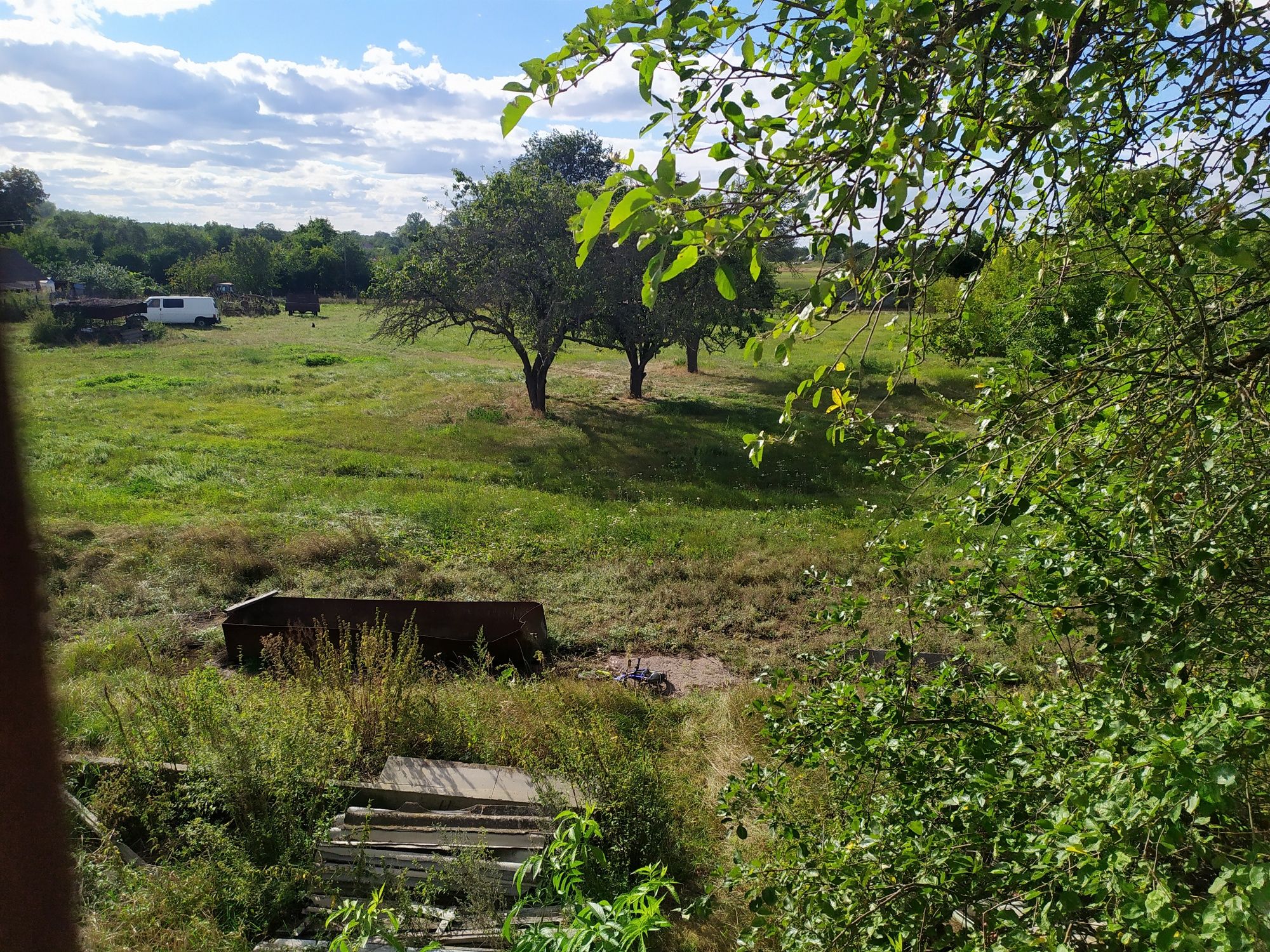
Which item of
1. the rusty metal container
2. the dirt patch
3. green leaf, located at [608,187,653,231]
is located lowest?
the dirt patch

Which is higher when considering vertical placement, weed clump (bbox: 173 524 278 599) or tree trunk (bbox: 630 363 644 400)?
tree trunk (bbox: 630 363 644 400)

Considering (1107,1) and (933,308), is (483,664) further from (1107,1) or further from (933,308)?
(1107,1)

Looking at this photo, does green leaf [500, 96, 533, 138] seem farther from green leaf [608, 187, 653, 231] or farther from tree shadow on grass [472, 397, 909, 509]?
tree shadow on grass [472, 397, 909, 509]

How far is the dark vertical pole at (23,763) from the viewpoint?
3.31 metres

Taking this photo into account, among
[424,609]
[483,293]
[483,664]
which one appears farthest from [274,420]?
[483,664]

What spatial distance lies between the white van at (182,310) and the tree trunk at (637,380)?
31.2 meters

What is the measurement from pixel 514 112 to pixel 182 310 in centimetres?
5179

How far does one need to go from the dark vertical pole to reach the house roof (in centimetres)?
34

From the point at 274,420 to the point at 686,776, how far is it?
702 inches

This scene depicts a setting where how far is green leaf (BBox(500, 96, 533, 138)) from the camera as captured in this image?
1875mm

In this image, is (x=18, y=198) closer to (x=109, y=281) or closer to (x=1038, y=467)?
(x=1038, y=467)

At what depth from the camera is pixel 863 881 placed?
2543mm

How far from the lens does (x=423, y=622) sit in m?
8.81

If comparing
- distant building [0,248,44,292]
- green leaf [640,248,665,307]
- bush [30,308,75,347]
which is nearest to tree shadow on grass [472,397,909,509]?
distant building [0,248,44,292]
